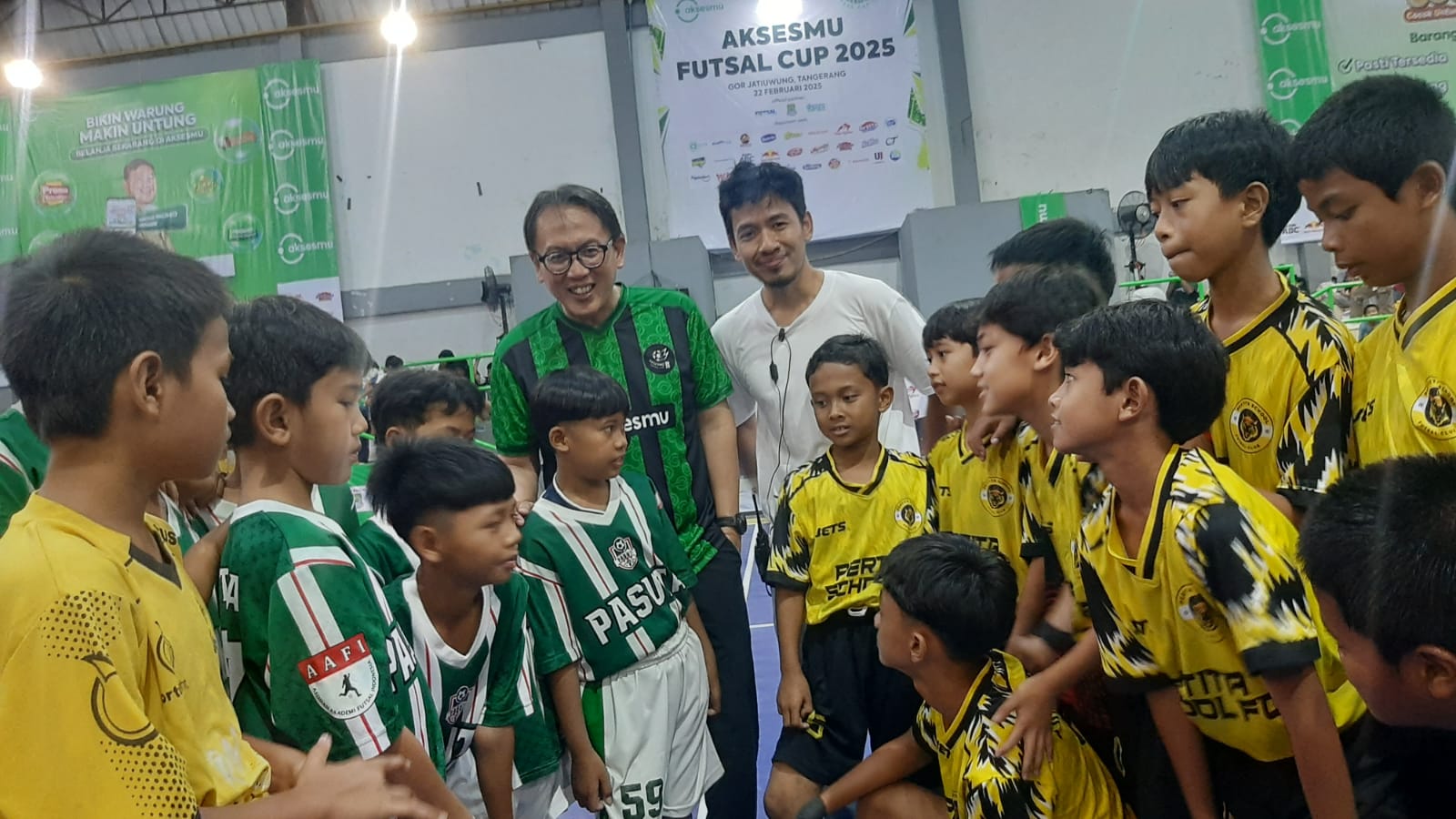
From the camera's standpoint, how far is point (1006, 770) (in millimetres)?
1777

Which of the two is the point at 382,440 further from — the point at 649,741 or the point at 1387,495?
the point at 1387,495

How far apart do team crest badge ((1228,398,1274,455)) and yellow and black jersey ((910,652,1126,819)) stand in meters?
0.59

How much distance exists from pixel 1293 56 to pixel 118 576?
1063 cm

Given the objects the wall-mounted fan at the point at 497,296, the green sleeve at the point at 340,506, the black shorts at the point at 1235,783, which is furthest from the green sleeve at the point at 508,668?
the wall-mounted fan at the point at 497,296

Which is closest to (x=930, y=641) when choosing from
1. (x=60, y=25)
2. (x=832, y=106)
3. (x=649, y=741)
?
(x=649, y=741)

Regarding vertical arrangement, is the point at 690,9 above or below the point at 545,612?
above

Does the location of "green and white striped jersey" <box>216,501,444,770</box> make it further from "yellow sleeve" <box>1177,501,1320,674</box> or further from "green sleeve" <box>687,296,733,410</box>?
"green sleeve" <box>687,296,733,410</box>

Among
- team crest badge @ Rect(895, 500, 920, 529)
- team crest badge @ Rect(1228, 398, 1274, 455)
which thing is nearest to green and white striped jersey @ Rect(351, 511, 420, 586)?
team crest badge @ Rect(895, 500, 920, 529)

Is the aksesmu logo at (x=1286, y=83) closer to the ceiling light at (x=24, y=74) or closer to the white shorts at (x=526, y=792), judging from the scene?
the white shorts at (x=526, y=792)

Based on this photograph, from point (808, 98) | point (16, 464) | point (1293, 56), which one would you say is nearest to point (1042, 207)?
point (808, 98)

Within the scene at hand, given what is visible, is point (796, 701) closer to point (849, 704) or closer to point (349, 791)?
point (849, 704)

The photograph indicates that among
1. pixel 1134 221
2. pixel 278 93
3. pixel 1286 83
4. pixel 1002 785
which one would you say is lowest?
pixel 1002 785

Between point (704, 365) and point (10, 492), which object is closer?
point (10, 492)

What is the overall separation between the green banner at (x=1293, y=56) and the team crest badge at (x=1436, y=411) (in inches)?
358
